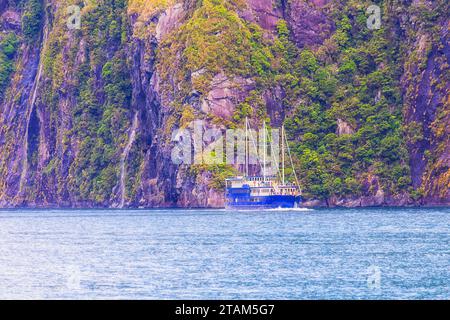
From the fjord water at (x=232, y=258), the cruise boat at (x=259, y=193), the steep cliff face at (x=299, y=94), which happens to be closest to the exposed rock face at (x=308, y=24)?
the steep cliff face at (x=299, y=94)

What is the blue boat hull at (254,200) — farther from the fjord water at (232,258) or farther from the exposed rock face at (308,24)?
the exposed rock face at (308,24)

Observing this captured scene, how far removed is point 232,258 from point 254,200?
248 ft

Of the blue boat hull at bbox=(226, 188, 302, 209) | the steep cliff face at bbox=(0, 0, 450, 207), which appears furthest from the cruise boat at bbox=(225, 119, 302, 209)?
the steep cliff face at bbox=(0, 0, 450, 207)

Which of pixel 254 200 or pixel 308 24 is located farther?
pixel 308 24

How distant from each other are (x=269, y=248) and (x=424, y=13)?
8673 cm

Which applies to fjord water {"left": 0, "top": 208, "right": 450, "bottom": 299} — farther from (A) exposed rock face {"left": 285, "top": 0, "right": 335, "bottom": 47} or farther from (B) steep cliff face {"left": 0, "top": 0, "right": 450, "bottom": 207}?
(A) exposed rock face {"left": 285, "top": 0, "right": 335, "bottom": 47}

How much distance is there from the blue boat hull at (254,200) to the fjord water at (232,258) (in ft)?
70.9

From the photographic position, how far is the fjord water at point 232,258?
2709 inches

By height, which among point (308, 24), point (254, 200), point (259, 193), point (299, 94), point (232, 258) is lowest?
point (232, 258)

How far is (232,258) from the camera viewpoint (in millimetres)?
87062

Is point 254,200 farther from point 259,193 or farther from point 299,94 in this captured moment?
point 299,94

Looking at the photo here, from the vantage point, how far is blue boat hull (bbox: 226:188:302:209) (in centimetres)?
16162

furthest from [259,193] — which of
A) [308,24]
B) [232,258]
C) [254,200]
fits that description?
[232,258]
